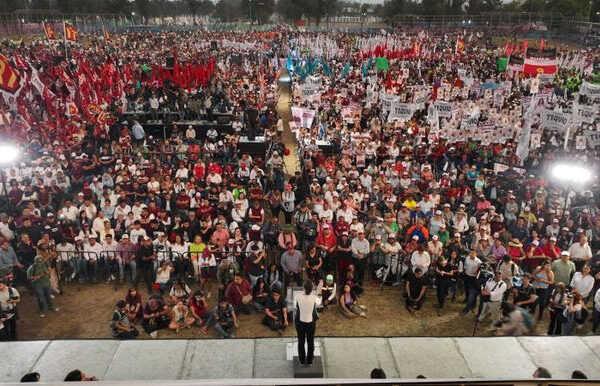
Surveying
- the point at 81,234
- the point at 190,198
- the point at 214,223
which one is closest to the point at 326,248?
the point at 214,223

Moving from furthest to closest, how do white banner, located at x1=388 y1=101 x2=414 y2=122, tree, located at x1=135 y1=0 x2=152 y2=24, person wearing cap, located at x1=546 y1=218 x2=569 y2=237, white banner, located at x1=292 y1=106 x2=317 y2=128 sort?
tree, located at x1=135 y1=0 x2=152 y2=24 → white banner, located at x1=292 y1=106 x2=317 y2=128 → white banner, located at x1=388 y1=101 x2=414 y2=122 → person wearing cap, located at x1=546 y1=218 x2=569 y2=237

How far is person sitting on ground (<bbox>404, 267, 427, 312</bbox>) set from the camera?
10.7 metres

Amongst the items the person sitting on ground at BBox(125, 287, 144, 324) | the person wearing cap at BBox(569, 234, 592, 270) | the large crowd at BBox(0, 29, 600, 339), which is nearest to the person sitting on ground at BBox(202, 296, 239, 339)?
the large crowd at BBox(0, 29, 600, 339)

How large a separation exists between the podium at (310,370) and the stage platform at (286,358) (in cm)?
31

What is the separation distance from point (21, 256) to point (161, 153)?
7.59 meters

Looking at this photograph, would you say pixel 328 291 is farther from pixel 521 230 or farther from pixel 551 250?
pixel 521 230

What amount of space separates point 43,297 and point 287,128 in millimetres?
17326

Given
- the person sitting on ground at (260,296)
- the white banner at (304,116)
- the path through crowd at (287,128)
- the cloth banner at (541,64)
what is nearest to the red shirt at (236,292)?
the person sitting on ground at (260,296)

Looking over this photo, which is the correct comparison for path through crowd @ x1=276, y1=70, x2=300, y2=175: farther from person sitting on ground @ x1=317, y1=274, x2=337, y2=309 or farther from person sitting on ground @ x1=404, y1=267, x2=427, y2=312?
person sitting on ground @ x1=404, y1=267, x2=427, y2=312

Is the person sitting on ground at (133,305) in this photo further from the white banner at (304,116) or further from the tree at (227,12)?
the tree at (227,12)

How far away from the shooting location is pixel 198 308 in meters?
10.2

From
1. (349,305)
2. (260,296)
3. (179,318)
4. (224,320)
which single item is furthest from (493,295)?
(179,318)

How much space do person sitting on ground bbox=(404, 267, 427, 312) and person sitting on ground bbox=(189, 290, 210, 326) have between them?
452cm

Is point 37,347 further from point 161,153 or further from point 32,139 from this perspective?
point 32,139
